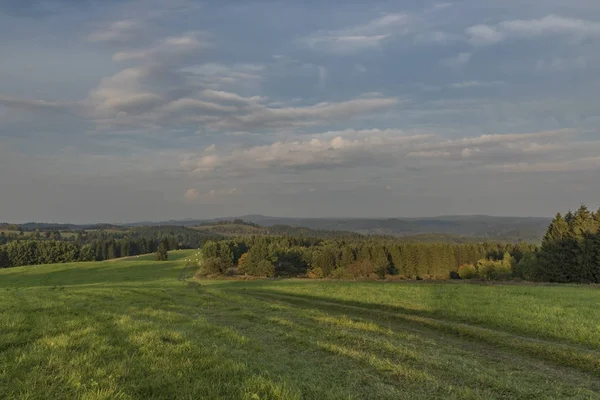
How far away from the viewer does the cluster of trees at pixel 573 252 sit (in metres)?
63.1

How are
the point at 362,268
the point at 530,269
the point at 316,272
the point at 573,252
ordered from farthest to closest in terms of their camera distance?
the point at 316,272 < the point at 362,268 < the point at 530,269 < the point at 573,252

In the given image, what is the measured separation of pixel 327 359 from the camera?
9383mm

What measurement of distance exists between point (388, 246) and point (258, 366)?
126898 millimetres


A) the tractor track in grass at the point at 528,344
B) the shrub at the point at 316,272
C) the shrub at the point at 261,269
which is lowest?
the shrub at the point at 316,272

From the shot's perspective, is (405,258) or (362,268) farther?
Result: (405,258)

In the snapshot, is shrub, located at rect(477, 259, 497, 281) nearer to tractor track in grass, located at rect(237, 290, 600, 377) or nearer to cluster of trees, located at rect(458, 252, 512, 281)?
cluster of trees, located at rect(458, 252, 512, 281)

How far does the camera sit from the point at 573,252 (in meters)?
65.5

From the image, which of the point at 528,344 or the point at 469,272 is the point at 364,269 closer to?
the point at 469,272

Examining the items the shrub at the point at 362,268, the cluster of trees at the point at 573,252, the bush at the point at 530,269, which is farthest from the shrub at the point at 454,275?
the cluster of trees at the point at 573,252

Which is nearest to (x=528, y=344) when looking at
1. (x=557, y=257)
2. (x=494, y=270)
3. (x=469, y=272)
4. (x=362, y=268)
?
(x=557, y=257)

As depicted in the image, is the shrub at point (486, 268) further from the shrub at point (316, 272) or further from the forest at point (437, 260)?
the shrub at point (316, 272)

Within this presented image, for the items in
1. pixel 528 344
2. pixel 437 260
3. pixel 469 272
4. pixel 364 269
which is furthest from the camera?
pixel 437 260

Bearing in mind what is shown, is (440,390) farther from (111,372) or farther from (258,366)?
(111,372)

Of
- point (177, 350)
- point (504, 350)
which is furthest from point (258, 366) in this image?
point (504, 350)
